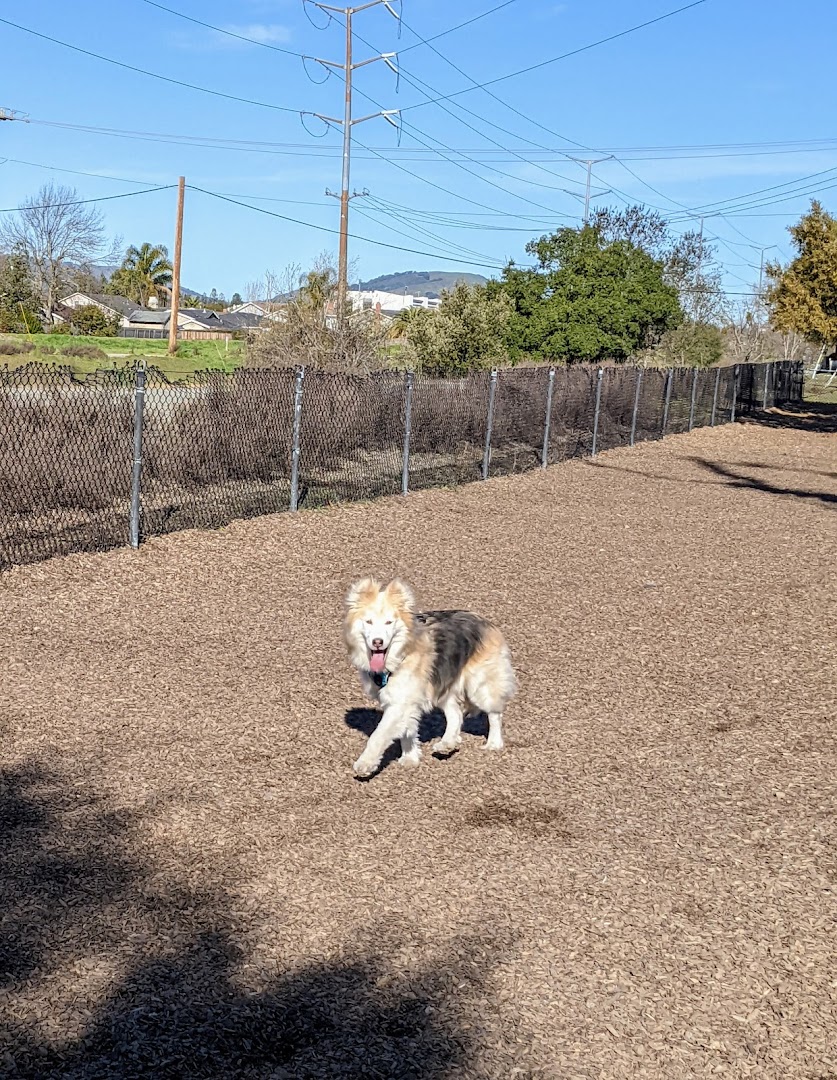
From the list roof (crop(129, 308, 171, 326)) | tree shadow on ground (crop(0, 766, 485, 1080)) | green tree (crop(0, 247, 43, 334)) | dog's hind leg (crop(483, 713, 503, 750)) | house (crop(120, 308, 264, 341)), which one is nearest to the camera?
tree shadow on ground (crop(0, 766, 485, 1080))

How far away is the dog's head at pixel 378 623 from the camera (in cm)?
550

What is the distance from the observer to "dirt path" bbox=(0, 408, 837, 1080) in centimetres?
354

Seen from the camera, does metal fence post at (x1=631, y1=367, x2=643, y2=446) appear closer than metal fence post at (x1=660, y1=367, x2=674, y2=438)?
Yes

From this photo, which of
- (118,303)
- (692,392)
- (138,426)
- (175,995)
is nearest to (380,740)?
(175,995)

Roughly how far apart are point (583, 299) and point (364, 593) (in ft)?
122

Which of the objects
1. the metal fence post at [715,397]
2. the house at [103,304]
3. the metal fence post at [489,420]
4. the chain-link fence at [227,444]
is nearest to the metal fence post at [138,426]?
the chain-link fence at [227,444]

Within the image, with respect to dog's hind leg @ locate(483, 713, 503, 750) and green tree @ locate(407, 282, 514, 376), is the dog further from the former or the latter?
green tree @ locate(407, 282, 514, 376)

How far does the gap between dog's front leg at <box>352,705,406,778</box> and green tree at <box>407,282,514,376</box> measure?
→ 27.4m

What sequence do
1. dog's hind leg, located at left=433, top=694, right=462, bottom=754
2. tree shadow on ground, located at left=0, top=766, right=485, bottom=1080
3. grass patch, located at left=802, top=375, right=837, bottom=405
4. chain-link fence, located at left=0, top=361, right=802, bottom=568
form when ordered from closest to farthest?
tree shadow on ground, located at left=0, top=766, right=485, bottom=1080 → dog's hind leg, located at left=433, top=694, right=462, bottom=754 → chain-link fence, located at left=0, top=361, right=802, bottom=568 → grass patch, located at left=802, top=375, right=837, bottom=405

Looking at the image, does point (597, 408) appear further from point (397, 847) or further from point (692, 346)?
point (692, 346)

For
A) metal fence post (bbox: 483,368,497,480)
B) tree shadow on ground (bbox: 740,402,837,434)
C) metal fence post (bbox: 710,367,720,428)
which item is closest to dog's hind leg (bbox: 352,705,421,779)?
metal fence post (bbox: 483,368,497,480)

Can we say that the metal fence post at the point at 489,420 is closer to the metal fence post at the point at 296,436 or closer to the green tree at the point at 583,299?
the metal fence post at the point at 296,436

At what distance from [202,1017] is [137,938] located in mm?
566

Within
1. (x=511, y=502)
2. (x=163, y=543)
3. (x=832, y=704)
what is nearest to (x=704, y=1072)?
(x=832, y=704)
